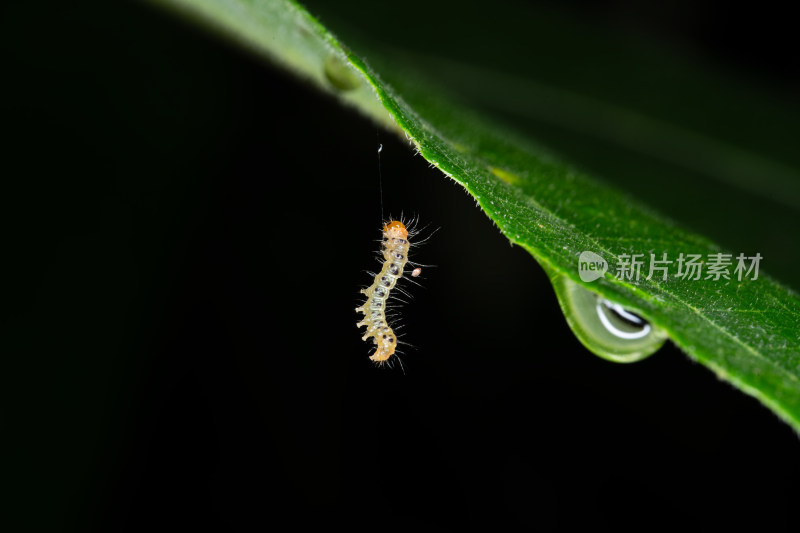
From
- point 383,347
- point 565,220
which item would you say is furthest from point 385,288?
point 565,220

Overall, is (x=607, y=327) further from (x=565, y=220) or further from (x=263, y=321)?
(x=263, y=321)

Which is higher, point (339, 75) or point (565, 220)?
point (565, 220)

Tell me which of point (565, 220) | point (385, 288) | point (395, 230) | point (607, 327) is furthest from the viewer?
point (385, 288)

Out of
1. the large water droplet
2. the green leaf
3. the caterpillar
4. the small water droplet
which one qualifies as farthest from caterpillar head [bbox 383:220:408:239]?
the large water droplet

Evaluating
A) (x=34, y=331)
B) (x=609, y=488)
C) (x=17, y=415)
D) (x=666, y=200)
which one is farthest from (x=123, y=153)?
(x=609, y=488)

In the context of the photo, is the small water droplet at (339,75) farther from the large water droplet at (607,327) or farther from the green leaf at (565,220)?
the large water droplet at (607,327)

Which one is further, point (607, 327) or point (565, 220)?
point (565, 220)

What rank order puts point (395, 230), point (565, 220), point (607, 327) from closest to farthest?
point (607, 327) → point (565, 220) → point (395, 230)

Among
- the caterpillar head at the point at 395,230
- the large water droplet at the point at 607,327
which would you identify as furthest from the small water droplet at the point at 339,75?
the large water droplet at the point at 607,327
